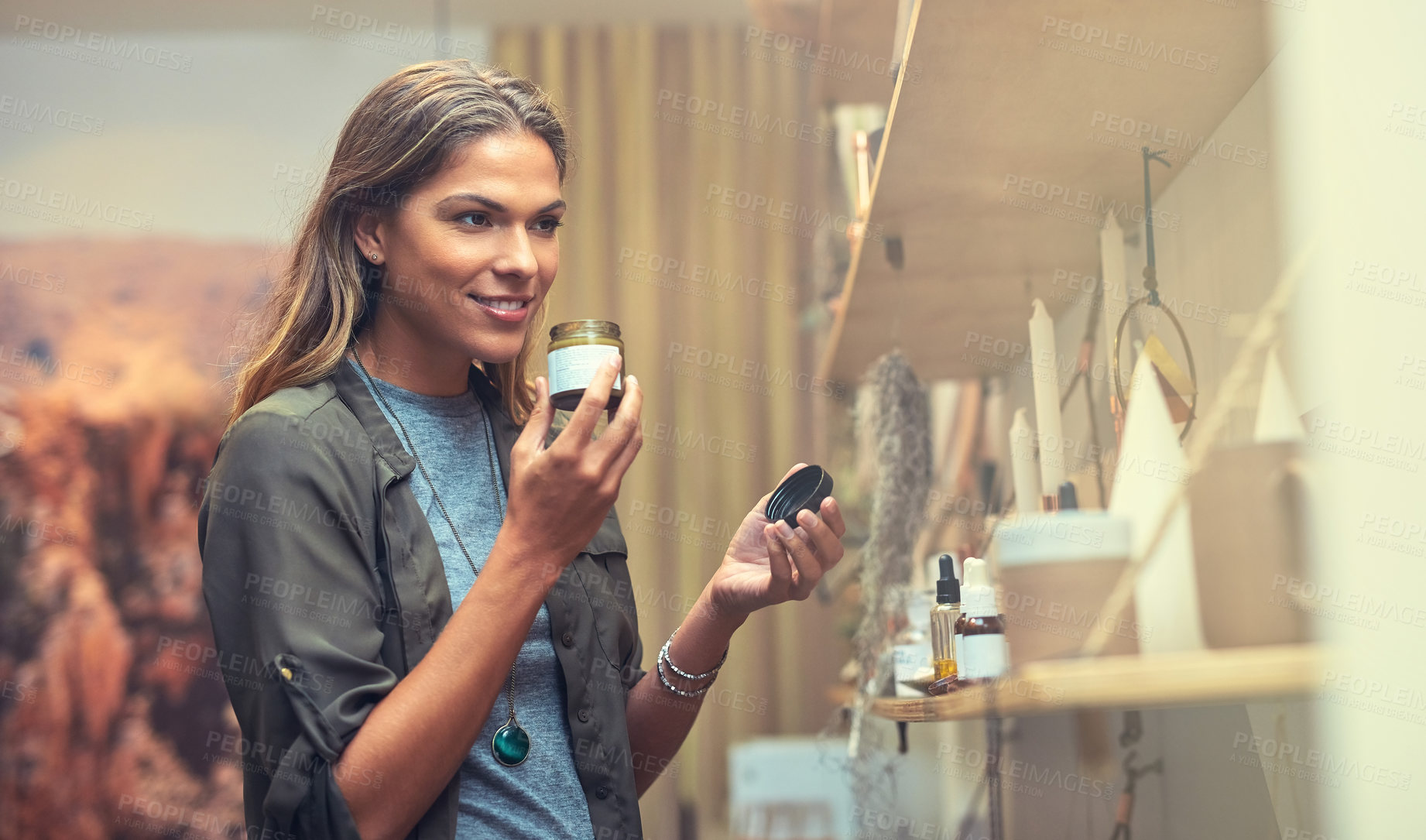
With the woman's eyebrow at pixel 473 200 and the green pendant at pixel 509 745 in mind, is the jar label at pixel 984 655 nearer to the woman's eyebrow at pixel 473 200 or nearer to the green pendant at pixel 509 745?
the green pendant at pixel 509 745

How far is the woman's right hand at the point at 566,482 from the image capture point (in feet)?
2.60

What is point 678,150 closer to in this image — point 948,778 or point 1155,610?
point 948,778

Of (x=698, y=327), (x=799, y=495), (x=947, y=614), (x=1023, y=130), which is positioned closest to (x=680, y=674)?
(x=799, y=495)

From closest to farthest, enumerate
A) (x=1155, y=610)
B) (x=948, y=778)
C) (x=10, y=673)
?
(x=1155, y=610), (x=948, y=778), (x=10, y=673)

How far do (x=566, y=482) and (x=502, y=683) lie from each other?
0.16 m

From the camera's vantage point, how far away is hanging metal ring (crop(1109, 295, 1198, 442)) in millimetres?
984

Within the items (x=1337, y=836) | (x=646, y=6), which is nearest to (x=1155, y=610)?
(x=1337, y=836)

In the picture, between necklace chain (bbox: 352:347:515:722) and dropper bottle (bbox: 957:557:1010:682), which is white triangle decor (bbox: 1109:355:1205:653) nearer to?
dropper bottle (bbox: 957:557:1010:682)

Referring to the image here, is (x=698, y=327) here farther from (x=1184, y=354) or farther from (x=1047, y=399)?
(x=1184, y=354)

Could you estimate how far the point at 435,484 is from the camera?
93 centimetres

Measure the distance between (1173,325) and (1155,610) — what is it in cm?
33

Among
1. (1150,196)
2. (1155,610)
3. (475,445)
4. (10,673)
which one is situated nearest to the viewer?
(1155,610)

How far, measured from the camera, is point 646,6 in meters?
2.76

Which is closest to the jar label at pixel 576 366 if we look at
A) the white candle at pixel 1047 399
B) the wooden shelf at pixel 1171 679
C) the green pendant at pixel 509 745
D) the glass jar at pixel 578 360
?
the glass jar at pixel 578 360
